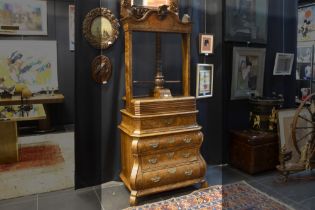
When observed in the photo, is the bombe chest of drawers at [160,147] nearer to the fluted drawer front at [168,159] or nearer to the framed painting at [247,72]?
the fluted drawer front at [168,159]

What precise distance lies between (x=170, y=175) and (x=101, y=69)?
1.25 m

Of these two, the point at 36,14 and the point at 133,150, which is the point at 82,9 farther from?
the point at 36,14

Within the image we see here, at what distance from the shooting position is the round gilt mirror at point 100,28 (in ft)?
9.12

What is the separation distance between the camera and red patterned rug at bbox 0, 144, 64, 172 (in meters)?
3.61

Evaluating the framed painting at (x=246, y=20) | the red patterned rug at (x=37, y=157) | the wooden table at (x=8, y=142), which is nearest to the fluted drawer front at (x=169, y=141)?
the framed painting at (x=246, y=20)

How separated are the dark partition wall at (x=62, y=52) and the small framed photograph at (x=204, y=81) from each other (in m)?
3.07

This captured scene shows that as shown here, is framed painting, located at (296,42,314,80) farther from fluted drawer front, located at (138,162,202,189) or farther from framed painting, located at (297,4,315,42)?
fluted drawer front, located at (138,162,202,189)

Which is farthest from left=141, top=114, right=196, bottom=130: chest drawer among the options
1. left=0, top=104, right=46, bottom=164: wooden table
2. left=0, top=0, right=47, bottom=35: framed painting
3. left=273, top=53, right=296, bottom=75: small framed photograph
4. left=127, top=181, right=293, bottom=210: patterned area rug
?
left=0, top=0, right=47, bottom=35: framed painting

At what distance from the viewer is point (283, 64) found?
3908 millimetres

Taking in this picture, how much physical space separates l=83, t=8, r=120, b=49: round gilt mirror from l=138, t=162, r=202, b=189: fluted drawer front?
1.35 metres

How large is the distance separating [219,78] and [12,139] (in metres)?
2.77

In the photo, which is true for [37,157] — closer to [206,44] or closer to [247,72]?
[206,44]

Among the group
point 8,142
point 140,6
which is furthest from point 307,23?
point 8,142

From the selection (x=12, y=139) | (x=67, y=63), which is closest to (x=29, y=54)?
(x=67, y=63)
